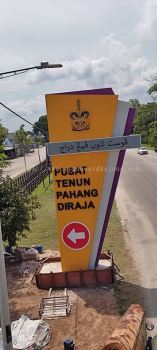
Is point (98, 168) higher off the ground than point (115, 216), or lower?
higher

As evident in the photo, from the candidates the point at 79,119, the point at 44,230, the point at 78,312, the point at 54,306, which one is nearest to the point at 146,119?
the point at 44,230

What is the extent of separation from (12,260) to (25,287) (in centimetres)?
302

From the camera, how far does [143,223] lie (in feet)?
89.1

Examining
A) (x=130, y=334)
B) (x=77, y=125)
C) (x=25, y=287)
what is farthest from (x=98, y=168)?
(x=130, y=334)

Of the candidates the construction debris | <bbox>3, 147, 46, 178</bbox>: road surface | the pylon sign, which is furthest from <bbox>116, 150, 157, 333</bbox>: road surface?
<bbox>3, 147, 46, 178</bbox>: road surface

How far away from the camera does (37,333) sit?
13.1 m

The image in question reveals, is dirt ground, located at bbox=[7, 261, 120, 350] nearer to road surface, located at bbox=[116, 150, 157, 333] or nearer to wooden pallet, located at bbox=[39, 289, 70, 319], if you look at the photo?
wooden pallet, located at bbox=[39, 289, 70, 319]

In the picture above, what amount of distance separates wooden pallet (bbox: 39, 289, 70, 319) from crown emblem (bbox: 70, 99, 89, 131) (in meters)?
6.10

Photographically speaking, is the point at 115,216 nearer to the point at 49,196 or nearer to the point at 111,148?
the point at 49,196

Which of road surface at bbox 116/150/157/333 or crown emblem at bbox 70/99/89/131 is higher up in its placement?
crown emblem at bbox 70/99/89/131

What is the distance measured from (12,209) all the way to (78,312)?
6.53 metres

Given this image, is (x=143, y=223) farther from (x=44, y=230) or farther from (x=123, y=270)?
(x=123, y=270)

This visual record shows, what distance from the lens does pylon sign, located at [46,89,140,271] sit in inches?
639

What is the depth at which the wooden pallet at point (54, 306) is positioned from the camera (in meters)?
14.6
